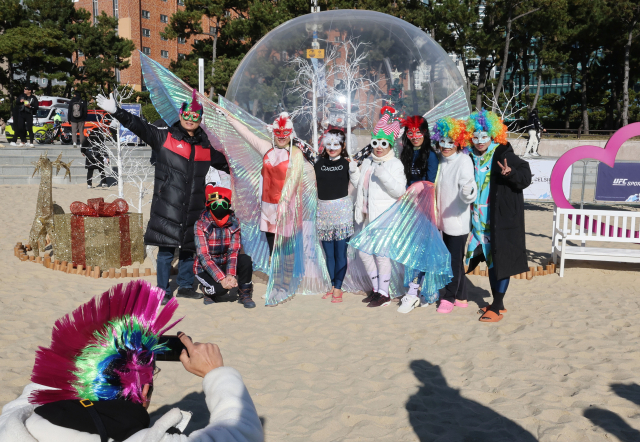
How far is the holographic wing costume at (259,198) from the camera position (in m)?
5.61

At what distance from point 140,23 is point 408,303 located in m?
51.5

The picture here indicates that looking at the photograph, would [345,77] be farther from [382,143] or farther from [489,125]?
[489,125]

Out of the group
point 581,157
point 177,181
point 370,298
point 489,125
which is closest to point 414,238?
point 370,298

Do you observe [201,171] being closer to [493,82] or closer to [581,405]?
[581,405]

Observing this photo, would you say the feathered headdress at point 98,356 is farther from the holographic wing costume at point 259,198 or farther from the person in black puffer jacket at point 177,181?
the holographic wing costume at point 259,198

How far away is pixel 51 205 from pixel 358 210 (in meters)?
4.32

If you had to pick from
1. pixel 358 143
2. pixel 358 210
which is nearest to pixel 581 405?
pixel 358 210

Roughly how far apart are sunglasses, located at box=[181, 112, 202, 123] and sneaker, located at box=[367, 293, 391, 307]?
252 centimetres

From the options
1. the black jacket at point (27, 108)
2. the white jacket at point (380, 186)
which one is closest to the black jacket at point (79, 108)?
the black jacket at point (27, 108)

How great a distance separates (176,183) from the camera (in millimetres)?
5215

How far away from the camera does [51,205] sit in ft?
23.6

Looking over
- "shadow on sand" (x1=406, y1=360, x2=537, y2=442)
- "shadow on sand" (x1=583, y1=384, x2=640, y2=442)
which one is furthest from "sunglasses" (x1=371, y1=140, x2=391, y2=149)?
"shadow on sand" (x1=583, y1=384, x2=640, y2=442)

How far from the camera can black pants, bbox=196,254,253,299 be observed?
18.0 ft

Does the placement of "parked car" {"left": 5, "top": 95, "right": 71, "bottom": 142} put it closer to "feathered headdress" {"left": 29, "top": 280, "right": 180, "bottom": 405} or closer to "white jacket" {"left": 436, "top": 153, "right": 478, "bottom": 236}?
"white jacket" {"left": 436, "top": 153, "right": 478, "bottom": 236}
